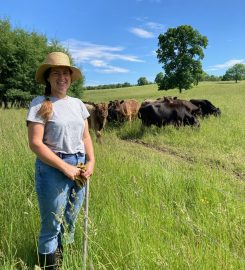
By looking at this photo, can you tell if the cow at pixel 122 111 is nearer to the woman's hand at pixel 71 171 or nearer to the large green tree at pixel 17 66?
the woman's hand at pixel 71 171

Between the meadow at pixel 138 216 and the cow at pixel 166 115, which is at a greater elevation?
the cow at pixel 166 115

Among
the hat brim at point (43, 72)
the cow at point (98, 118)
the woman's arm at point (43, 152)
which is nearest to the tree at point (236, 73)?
the cow at point (98, 118)

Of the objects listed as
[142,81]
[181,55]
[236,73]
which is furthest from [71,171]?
[236,73]

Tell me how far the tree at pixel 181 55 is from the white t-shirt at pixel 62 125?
145 ft

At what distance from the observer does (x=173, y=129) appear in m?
11.4

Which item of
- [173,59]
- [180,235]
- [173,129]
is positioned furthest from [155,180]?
[173,59]

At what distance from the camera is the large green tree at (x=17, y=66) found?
2752 cm

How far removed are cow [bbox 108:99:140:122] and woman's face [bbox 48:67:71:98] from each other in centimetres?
1035

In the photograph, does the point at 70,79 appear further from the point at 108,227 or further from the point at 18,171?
the point at 18,171

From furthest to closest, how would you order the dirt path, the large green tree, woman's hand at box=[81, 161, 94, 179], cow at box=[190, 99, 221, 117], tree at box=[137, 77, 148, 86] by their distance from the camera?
tree at box=[137, 77, 148, 86]
the large green tree
cow at box=[190, 99, 221, 117]
the dirt path
woman's hand at box=[81, 161, 94, 179]

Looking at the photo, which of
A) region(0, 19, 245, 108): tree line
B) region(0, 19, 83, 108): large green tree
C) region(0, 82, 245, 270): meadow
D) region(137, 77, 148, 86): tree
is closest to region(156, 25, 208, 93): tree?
region(0, 19, 245, 108): tree line

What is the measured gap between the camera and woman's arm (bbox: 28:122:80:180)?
8.67 ft

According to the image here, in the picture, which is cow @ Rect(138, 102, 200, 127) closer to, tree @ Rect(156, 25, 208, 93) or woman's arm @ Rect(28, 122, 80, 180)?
woman's arm @ Rect(28, 122, 80, 180)

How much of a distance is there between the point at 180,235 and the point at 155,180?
1.54 meters
